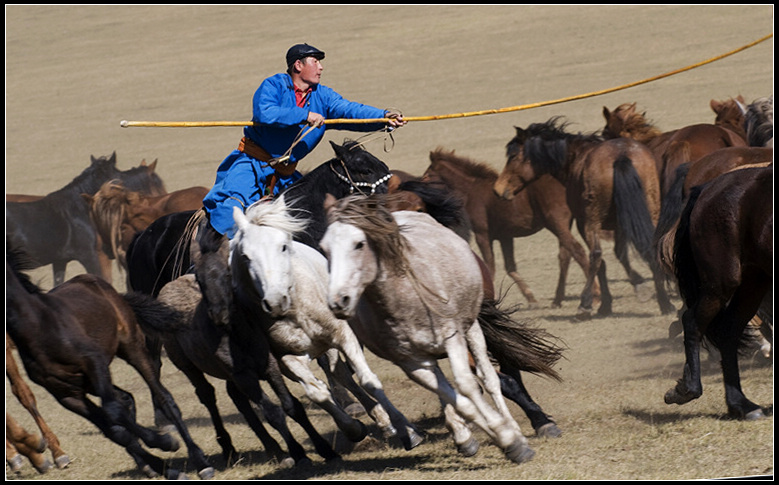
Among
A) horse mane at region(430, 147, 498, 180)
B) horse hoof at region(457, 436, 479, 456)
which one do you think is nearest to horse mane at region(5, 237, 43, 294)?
horse hoof at region(457, 436, 479, 456)

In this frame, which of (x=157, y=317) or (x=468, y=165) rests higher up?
(x=468, y=165)

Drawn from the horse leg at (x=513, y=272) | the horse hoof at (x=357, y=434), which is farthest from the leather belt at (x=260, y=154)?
the horse leg at (x=513, y=272)

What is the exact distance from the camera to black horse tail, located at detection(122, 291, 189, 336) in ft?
20.8

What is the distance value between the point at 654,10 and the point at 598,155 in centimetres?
2992

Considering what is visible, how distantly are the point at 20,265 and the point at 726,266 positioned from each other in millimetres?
4106

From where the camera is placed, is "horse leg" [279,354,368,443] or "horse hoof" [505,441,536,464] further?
"horse leg" [279,354,368,443]

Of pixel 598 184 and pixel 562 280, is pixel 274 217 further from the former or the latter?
pixel 562 280

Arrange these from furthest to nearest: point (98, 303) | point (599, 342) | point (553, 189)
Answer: point (553, 189)
point (599, 342)
point (98, 303)

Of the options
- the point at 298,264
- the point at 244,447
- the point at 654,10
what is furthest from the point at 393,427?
the point at 654,10

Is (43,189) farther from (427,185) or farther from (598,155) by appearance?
(427,185)

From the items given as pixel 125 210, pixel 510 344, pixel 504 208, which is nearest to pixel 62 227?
pixel 125 210

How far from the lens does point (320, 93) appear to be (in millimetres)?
Result: 7031

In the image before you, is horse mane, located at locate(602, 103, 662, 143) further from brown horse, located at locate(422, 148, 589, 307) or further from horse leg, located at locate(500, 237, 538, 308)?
horse leg, located at locate(500, 237, 538, 308)

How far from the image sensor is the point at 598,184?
36.8 ft
